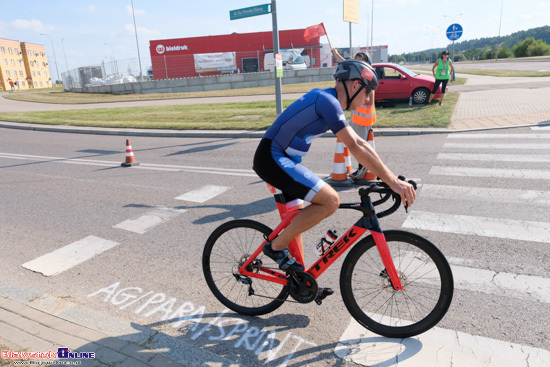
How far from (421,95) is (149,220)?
41.4 feet

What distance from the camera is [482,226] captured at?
4980mm

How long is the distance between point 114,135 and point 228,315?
13.0 metres

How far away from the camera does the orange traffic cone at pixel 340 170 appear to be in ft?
22.7

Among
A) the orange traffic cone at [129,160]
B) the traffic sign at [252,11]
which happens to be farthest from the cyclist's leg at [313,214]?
the traffic sign at [252,11]

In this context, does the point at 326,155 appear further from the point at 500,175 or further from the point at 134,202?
the point at 134,202

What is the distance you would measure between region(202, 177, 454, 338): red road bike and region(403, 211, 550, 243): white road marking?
1.96 m

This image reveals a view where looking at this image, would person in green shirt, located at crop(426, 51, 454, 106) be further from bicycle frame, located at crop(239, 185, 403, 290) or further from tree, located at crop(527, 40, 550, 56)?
tree, located at crop(527, 40, 550, 56)

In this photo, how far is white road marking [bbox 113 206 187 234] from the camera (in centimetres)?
567

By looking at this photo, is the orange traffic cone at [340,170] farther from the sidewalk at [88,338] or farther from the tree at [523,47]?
the tree at [523,47]

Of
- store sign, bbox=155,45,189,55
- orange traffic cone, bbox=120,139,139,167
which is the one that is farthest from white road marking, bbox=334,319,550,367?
store sign, bbox=155,45,189,55

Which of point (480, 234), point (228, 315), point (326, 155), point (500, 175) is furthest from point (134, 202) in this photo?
point (500, 175)

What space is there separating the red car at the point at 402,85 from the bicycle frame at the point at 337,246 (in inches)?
514

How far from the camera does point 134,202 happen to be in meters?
6.83

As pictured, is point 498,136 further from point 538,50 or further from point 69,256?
point 538,50
